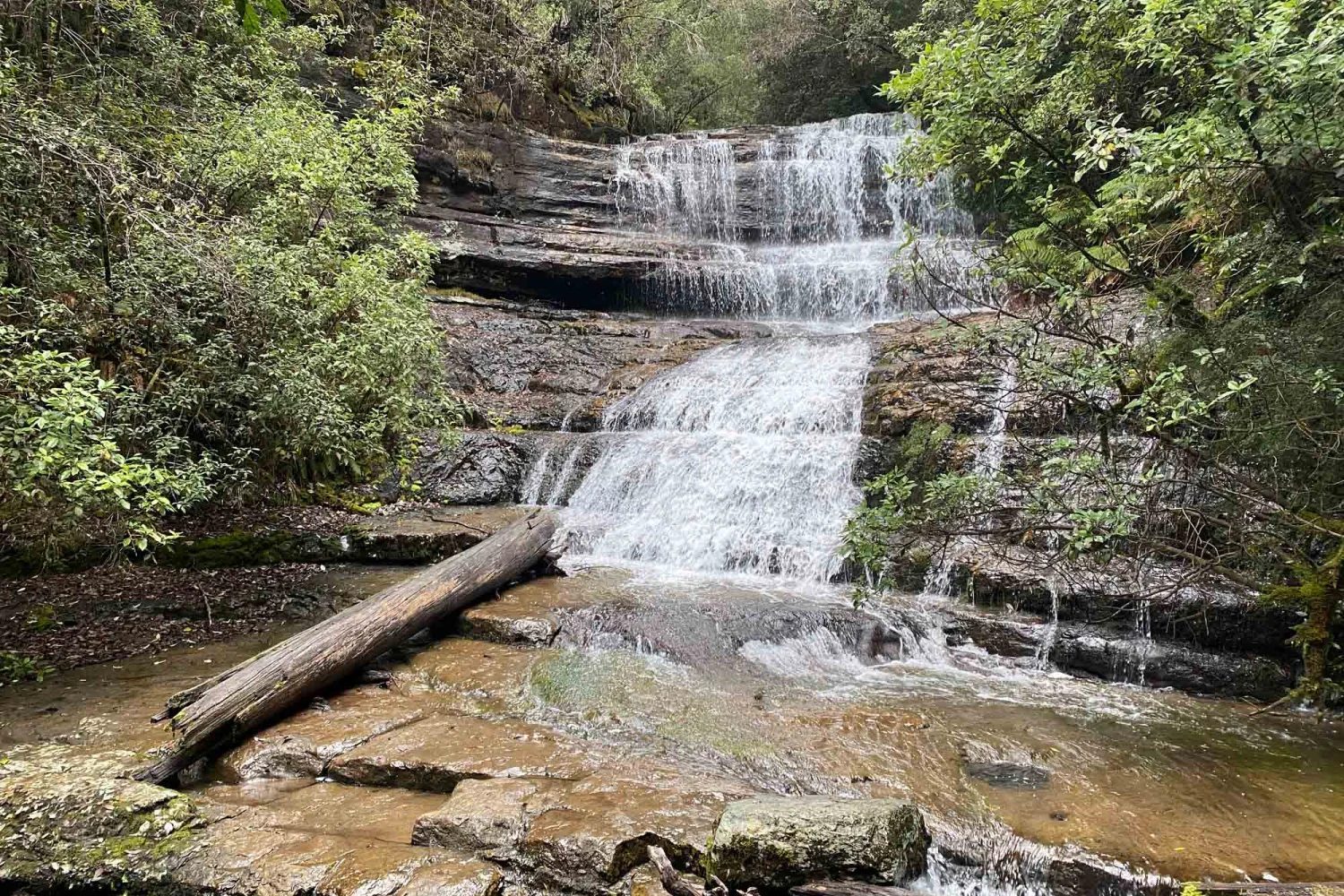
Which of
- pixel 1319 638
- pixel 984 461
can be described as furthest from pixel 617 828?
pixel 984 461

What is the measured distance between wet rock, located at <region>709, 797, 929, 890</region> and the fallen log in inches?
114

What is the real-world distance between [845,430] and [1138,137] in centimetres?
648

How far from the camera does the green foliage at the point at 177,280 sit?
458cm

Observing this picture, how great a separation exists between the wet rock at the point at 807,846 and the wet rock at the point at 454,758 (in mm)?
1076

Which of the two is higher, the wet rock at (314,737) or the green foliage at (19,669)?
the green foliage at (19,669)

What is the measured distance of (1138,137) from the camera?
343 centimetres

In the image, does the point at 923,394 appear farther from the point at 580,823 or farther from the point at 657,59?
the point at 657,59

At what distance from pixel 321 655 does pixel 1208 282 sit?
22.6ft

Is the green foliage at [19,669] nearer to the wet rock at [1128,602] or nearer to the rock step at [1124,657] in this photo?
the wet rock at [1128,602]

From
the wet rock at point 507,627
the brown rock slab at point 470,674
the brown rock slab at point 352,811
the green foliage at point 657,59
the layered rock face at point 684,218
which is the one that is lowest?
the brown rock slab at point 352,811

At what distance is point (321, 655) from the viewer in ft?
15.2

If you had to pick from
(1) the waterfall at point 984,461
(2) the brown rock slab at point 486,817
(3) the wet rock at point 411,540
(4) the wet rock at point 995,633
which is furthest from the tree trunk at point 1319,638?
(3) the wet rock at point 411,540

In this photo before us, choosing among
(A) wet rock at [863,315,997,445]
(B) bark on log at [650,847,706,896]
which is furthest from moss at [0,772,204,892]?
(A) wet rock at [863,315,997,445]

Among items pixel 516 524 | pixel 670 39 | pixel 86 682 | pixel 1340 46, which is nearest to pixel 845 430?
pixel 516 524
